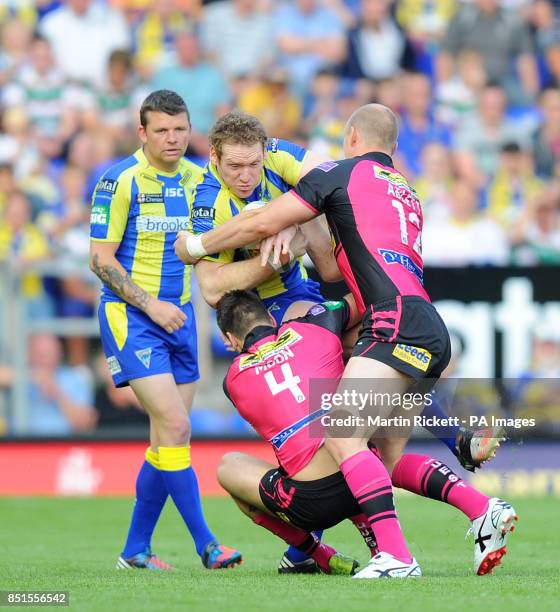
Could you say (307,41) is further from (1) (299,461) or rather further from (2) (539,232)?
(1) (299,461)

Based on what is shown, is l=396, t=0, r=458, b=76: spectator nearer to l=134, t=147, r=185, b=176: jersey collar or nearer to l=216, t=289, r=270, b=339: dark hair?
l=134, t=147, r=185, b=176: jersey collar

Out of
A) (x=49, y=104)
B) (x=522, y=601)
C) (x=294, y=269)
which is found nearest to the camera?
(x=522, y=601)

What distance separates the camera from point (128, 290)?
7055 millimetres

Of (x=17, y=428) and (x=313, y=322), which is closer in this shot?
(x=313, y=322)

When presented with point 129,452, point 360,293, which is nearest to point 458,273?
point 129,452

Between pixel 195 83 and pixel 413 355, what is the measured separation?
9501 mm

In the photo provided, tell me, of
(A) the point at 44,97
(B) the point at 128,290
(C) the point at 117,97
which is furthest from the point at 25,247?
(B) the point at 128,290

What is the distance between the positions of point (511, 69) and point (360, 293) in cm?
1041

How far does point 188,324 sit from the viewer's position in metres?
7.28

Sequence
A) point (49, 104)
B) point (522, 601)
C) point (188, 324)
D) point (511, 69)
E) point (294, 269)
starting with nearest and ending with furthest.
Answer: point (522, 601)
point (294, 269)
point (188, 324)
point (49, 104)
point (511, 69)

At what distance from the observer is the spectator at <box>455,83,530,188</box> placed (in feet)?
48.4

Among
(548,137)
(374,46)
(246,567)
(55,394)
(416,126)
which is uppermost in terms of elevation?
(374,46)

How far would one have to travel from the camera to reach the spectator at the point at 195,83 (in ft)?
47.8

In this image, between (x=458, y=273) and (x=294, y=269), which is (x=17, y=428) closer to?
(x=458, y=273)
